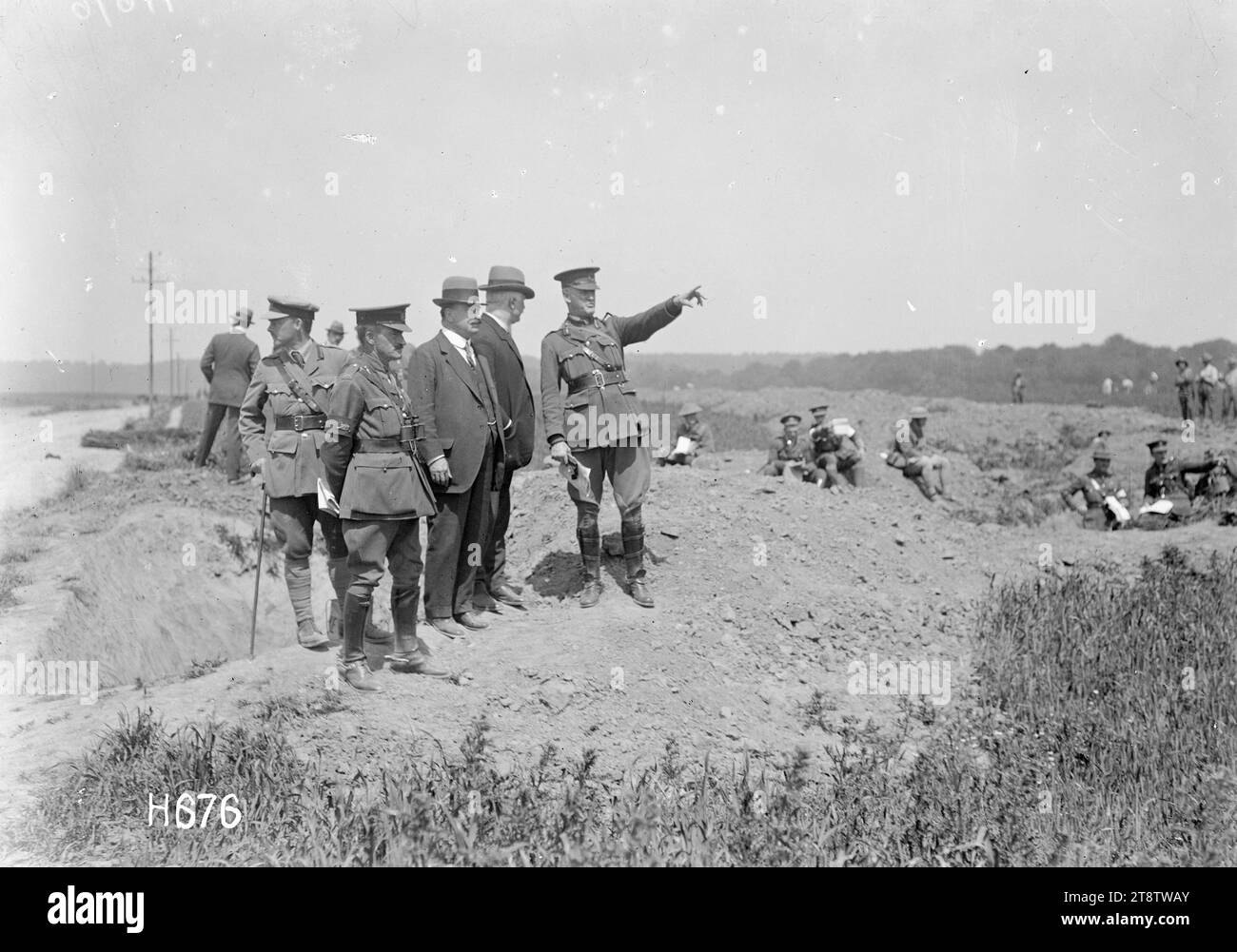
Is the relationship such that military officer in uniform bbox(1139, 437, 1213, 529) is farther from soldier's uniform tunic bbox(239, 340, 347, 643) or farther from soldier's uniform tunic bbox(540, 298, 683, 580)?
soldier's uniform tunic bbox(239, 340, 347, 643)

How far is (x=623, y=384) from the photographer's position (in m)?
6.72

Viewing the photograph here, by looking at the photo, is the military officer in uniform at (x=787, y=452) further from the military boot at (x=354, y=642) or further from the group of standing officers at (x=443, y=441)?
the military boot at (x=354, y=642)

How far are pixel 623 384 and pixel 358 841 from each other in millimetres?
3448

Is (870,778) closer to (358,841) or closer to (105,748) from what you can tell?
(358,841)

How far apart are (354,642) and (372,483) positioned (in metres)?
0.88

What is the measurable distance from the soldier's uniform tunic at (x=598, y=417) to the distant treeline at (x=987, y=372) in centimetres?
2696

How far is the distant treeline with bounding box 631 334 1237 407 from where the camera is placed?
3734cm

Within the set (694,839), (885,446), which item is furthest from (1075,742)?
(885,446)

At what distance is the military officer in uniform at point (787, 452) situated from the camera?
12.2 metres

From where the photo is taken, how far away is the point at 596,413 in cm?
657

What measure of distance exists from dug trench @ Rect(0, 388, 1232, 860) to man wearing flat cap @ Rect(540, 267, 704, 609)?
0.37 m

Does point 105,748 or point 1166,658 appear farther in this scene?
point 1166,658

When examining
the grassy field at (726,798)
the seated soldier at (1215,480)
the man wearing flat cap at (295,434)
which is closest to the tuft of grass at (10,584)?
the man wearing flat cap at (295,434)

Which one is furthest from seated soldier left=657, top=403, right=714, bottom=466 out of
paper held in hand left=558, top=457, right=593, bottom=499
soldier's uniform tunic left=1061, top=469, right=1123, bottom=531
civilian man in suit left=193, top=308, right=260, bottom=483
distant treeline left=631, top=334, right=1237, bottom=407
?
distant treeline left=631, top=334, right=1237, bottom=407
